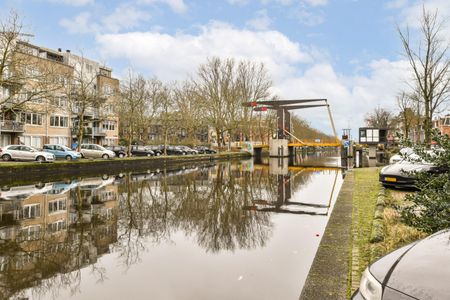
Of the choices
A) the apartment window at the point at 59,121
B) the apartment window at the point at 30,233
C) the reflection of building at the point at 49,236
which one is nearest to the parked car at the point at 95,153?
the apartment window at the point at 59,121

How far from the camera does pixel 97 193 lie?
14773 millimetres

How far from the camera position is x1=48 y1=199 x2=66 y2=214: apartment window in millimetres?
10836

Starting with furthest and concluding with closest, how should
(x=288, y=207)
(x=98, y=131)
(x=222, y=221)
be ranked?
1. (x=98, y=131)
2. (x=288, y=207)
3. (x=222, y=221)

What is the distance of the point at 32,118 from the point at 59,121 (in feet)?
14.1

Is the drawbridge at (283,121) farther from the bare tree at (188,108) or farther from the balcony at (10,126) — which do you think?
the balcony at (10,126)

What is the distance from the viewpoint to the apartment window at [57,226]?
8.37m

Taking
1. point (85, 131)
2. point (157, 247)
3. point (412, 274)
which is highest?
point (85, 131)

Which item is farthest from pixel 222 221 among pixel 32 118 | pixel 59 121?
pixel 59 121

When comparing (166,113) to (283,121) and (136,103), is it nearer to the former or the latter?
(136,103)

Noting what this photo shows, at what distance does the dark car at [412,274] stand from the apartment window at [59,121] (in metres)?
49.8

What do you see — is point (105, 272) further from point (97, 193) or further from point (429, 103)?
point (429, 103)

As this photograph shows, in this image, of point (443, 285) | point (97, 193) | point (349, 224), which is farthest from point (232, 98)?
point (443, 285)

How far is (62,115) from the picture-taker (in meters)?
48.5

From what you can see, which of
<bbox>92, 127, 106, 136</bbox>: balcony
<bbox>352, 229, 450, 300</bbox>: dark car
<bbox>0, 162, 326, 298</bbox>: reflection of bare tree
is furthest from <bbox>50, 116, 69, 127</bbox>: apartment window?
<bbox>352, 229, 450, 300</bbox>: dark car
